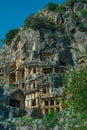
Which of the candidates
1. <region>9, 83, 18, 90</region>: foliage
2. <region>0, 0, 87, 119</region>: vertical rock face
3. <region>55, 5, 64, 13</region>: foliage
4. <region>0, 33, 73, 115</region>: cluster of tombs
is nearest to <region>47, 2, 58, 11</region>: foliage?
<region>55, 5, 64, 13</region>: foliage

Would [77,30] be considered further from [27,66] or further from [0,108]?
[0,108]

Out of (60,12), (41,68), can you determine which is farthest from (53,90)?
(60,12)

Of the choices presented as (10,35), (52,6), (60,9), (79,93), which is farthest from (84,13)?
(79,93)

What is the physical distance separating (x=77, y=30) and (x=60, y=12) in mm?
8281

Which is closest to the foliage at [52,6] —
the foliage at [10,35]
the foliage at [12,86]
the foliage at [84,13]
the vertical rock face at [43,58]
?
the vertical rock face at [43,58]

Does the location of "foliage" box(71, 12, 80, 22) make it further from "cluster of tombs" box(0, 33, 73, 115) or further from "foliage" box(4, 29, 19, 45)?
"cluster of tombs" box(0, 33, 73, 115)

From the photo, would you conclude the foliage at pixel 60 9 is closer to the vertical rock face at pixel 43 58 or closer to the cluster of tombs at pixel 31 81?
the vertical rock face at pixel 43 58

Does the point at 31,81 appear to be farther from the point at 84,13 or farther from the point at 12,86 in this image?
the point at 84,13

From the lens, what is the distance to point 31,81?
67.3m

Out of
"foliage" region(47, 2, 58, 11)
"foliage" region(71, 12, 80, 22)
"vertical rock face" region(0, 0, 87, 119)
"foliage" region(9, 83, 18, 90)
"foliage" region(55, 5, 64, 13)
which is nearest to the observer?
"vertical rock face" region(0, 0, 87, 119)

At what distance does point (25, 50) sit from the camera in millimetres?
74438

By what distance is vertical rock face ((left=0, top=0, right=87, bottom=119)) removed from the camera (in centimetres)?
6381

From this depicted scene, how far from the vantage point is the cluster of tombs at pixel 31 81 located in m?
62.8

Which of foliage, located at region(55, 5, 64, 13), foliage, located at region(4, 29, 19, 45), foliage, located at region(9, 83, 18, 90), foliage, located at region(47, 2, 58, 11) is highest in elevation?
foliage, located at region(47, 2, 58, 11)
